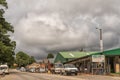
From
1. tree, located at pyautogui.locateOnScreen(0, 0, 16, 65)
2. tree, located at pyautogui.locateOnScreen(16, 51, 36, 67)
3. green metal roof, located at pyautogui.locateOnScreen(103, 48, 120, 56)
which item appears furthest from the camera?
tree, located at pyautogui.locateOnScreen(16, 51, 36, 67)

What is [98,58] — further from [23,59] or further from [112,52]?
[23,59]

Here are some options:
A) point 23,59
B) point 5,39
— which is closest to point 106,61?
point 5,39

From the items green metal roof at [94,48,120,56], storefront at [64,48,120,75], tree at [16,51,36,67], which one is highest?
tree at [16,51,36,67]

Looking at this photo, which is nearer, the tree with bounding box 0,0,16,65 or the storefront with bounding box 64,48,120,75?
the storefront with bounding box 64,48,120,75

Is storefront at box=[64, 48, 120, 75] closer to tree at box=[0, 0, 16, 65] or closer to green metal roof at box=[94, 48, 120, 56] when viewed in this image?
green metal roof at box=[94, 48, 120, 56]

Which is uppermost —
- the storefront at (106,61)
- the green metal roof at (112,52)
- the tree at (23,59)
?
the tree at (23,59)

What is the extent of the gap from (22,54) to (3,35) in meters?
134

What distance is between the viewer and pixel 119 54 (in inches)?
1992

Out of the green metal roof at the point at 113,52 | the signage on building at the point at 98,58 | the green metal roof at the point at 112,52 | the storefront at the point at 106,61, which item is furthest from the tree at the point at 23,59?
the green metal roof at the point at 113,52

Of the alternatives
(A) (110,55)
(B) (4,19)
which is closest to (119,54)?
(A) (110,55)

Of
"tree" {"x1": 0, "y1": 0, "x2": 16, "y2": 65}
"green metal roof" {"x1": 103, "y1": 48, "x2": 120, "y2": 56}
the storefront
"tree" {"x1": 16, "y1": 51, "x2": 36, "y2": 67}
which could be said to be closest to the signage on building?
the storefront

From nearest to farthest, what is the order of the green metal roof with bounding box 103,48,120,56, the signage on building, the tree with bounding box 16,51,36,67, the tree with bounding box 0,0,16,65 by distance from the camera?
the green metal roof with bounding box 103,48,120,56, the signage on building, the tree with bounding box 0,0,16,65, the tree with bounding box 16,51,36,67

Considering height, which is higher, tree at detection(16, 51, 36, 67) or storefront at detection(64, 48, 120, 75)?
tree at detection(16, 51, 36, 67)

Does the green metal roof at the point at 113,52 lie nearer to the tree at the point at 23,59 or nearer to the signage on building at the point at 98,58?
the signage on building at the point at 98,58
